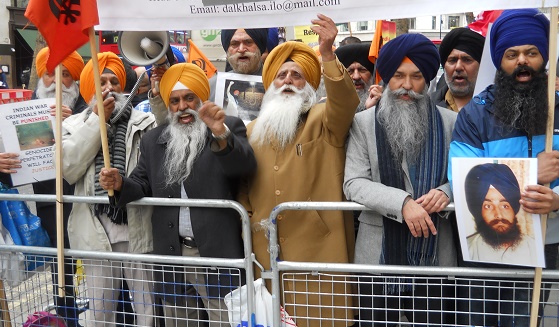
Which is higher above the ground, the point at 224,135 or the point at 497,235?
the point at 224,135

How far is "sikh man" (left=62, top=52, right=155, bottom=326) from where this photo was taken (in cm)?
400

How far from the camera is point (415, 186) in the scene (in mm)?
3379

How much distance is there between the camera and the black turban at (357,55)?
17.4 feet

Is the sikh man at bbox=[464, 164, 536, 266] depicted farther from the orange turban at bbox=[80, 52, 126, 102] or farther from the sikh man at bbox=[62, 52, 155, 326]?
the orange turban at bbox=[80, 52, 126, 102]

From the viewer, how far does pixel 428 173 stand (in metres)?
3.37

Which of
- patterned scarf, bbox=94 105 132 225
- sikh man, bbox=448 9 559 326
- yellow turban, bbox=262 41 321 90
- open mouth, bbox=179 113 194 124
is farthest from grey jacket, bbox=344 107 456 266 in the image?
patterned scarf, bbox=94 105 132 225

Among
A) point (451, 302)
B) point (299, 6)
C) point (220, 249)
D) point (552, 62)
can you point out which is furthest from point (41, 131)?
point (552, 62)

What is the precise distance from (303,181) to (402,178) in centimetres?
58

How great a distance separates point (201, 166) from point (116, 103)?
0.93 meters

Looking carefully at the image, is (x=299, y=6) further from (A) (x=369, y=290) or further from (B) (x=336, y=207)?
(A) (x=369, y=290)

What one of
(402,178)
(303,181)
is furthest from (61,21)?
(402,178)

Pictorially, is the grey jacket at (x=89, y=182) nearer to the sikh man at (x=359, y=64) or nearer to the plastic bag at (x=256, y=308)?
the plastic bag at (x=256, y=308)

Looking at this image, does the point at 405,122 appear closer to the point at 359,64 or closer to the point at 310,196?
the point at 310,196

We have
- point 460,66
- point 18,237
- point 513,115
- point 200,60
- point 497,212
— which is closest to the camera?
point 497,212
